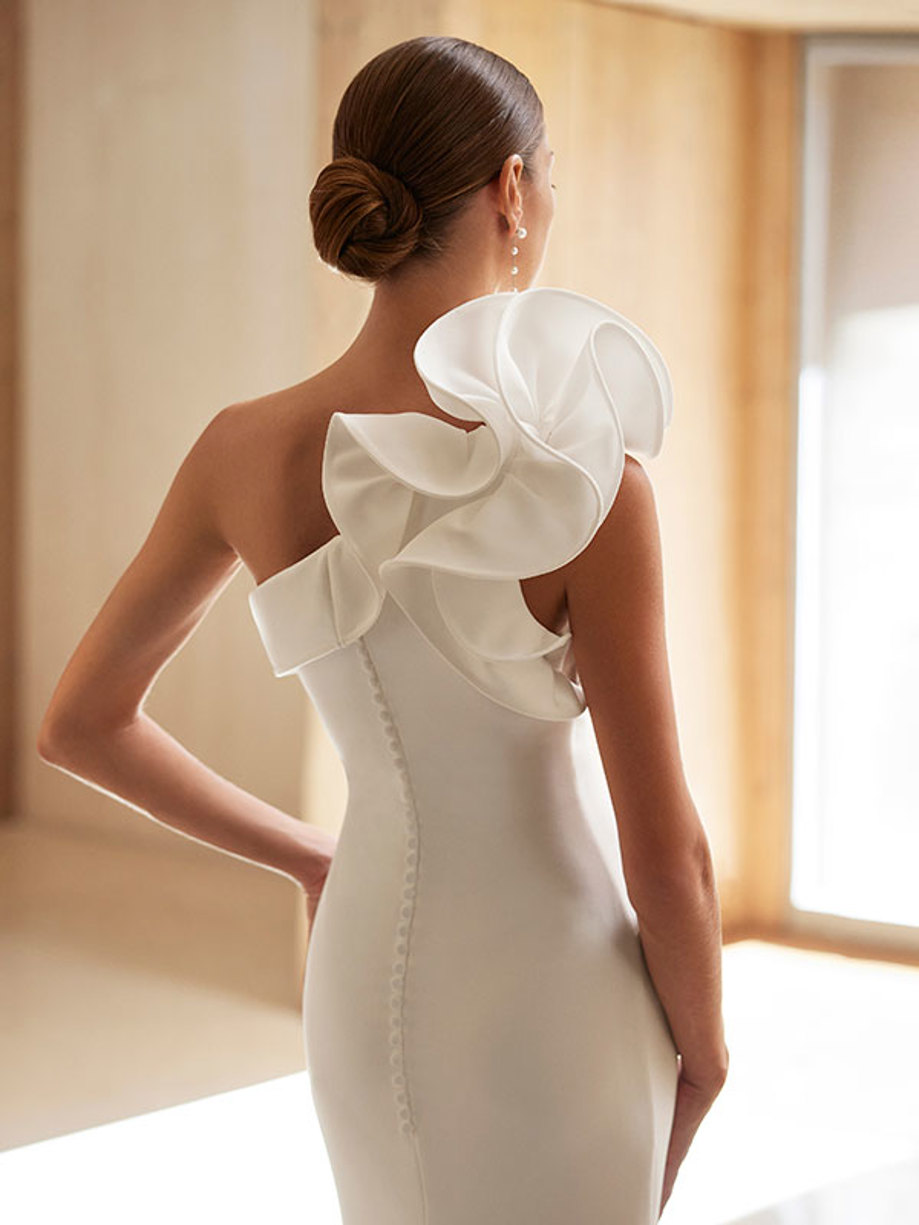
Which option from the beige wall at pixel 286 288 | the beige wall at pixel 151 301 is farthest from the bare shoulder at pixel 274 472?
the beige wall at pixel 151 301

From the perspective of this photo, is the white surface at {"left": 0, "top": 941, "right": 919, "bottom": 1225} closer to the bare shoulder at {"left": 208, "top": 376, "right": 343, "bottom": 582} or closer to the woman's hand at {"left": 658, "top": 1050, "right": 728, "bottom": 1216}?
the woman's hand at {"left": 658, "top": 1050, "right": 728, "bottom": 1216}

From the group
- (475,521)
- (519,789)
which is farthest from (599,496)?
(519,789)

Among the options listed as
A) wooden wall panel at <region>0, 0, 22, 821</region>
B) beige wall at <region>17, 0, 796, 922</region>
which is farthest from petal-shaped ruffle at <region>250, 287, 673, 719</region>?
wooden wall panel at <region>0, 0, 22, 821</region>

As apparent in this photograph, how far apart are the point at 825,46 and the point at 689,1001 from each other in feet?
13.3

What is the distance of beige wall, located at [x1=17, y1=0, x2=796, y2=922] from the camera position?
4.40 m

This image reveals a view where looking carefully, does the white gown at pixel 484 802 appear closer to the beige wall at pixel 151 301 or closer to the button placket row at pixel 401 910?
the button placket row at pixel 401 910

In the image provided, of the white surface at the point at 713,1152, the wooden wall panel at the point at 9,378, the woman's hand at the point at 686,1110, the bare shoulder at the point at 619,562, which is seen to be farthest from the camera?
the wooden wall panel at the point at 9,378

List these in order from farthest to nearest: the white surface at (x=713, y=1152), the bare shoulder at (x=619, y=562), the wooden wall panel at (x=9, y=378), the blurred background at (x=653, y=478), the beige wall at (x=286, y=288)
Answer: the wooden wall panel at (x=9, y=378) → the beige wall at (x=286, y=288) → the blurred background at (x=653, y=478) → the white surface at (x=713, y=1152) → the bare shoulder at (x=619, y=562)

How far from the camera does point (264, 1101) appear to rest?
11.4 feet

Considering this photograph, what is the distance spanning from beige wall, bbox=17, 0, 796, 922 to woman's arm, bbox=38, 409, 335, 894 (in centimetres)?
254

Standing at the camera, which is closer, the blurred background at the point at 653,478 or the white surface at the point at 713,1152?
the white surface at the point at 713,1152

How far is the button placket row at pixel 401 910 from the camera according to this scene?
3.78ft

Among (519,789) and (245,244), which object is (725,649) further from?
(519,789)

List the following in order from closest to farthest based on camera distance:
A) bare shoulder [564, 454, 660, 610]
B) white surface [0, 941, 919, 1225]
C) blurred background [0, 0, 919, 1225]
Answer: bare shoulder [564, 454, 660, 610], white surface [0, 941, 919, 1225], blurred background [0, 0, 919, 1225]
